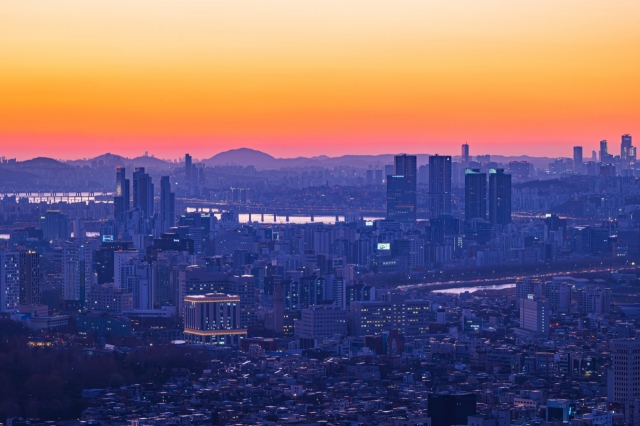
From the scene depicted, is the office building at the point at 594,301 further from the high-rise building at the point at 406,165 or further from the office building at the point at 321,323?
the high-rise building at the point at 406,165

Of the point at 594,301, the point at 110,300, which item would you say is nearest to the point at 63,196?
the point at 110,300

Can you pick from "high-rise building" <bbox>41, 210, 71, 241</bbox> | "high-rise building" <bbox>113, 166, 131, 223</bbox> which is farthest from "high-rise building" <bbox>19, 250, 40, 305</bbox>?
"high-rise building" <bbox>113, 166, 131, 223</bbox>

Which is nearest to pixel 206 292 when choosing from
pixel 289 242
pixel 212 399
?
pixel 212 399

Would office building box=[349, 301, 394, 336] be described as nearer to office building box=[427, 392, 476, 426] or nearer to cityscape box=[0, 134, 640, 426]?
cityscape box=[0, 134, 640, 426]

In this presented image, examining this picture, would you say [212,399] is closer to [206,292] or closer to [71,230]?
[206,292]

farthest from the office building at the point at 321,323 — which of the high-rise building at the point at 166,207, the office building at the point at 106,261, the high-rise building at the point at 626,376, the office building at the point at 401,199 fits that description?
the office building at the point at 401,199

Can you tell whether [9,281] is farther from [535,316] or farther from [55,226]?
[55,226]
